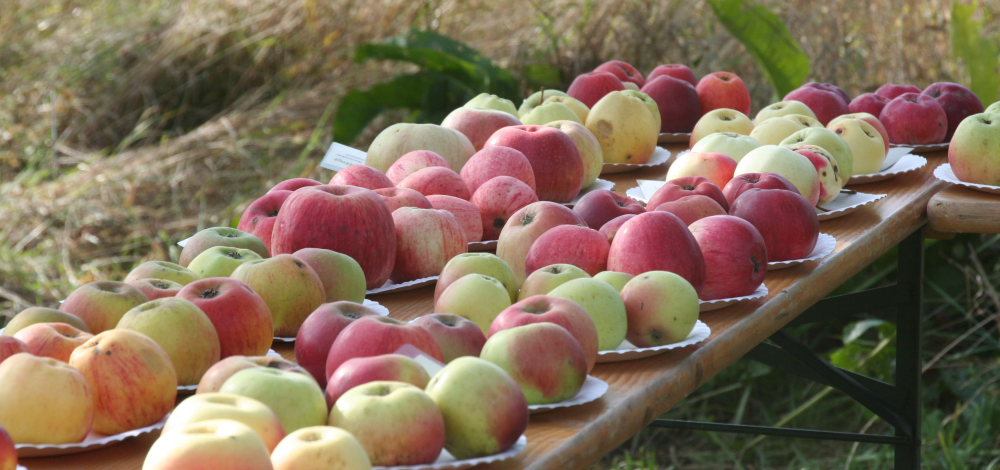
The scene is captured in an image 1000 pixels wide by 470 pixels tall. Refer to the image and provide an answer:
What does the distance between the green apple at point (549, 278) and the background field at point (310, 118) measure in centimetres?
208

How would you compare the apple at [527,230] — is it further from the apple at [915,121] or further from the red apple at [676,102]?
the apple at [915,121]

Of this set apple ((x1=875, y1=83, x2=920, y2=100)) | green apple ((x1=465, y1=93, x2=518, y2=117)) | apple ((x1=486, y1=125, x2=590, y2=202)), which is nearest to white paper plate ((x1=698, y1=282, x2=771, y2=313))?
apple ((x1=486, y1=125, x2=590, y2=202))

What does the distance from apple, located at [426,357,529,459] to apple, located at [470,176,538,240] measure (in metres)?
0.74

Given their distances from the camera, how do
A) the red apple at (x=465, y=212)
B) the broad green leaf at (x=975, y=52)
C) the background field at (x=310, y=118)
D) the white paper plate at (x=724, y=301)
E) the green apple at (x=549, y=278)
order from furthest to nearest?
the background field at (x=310, y=118), the broad green leaf at (x=975, y=52), the red apple at (x=465, y=212), the white paper plate at (x=724, y=301), the green apple at (x=549, y=278)

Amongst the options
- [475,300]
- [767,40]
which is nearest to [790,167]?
[475,300]

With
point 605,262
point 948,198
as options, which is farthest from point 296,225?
point 948,198

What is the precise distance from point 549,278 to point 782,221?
1.53ft

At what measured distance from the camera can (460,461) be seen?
0.91 m

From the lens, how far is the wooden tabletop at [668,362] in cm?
98

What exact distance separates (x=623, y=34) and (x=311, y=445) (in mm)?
3894

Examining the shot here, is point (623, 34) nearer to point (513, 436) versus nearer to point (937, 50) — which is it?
point (937, 50)

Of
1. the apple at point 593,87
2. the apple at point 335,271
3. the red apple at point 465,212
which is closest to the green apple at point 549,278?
the apple at point 335,271

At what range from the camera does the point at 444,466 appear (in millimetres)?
899

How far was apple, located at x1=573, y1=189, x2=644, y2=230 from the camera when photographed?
Result: 1567 mm
